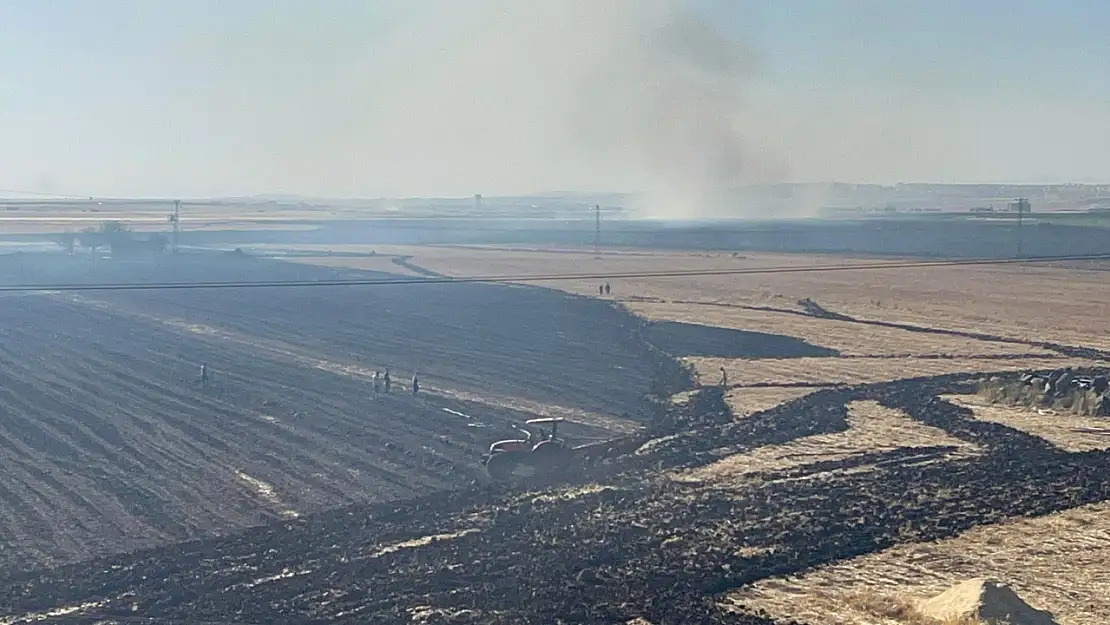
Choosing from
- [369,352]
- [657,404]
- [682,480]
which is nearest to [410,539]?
[682,480]

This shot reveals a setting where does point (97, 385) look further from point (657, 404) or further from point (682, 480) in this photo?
point (682, 480)

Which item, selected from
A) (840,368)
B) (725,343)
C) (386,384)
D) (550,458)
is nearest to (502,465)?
(550,458)

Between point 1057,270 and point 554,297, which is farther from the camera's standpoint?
point 1057,270

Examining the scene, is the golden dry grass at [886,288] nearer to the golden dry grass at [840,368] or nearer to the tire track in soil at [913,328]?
the tire track in soil at [913,328]

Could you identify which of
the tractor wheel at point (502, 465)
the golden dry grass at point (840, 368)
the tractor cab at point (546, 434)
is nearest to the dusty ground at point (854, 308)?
the golden dry grass at point (840, 368)

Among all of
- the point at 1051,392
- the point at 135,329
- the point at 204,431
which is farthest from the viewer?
the point at 135,329

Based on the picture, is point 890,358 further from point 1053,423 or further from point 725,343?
point 1053,423
